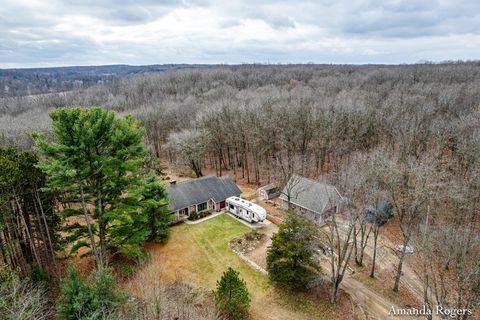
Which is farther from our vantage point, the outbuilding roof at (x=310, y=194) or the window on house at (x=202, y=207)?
the window on house at (x=202, y=207)

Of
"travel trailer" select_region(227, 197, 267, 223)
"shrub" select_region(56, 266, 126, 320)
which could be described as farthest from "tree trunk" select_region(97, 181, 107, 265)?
"travel trailer" select_region(227, 197, 267, 223)

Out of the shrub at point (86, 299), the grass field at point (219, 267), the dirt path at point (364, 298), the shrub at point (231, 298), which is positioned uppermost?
the shrub at point (86, 299)

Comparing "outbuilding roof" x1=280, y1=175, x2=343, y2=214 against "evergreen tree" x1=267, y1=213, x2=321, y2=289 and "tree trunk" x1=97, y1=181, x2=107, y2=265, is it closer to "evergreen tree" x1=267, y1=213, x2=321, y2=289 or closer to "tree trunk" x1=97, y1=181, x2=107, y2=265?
"evergreen tree" x1=267, y1=213, x2=321, y2=289

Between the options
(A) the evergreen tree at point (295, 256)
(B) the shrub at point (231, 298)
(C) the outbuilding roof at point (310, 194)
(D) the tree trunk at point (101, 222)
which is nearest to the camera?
(B) the shrub at point (231, 298)

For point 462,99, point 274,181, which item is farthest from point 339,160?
point 462,99

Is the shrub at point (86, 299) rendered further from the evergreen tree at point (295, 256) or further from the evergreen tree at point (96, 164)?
the evergreen tree at point (295, 256)

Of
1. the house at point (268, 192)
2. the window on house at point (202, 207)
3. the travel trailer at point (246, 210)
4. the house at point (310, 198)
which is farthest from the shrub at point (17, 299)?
the house at point (268, 192)
